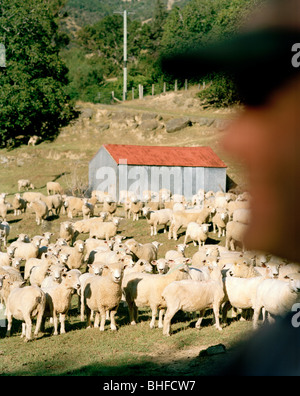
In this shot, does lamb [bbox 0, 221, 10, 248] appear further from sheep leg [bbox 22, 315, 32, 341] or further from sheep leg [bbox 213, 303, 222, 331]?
sheep leg [bbox 213, 303, 222, 331]

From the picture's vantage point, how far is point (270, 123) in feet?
1.71

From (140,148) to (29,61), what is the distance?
66.8ft

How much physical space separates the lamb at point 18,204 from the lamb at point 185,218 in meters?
10.3

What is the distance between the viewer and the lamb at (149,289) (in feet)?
43.3

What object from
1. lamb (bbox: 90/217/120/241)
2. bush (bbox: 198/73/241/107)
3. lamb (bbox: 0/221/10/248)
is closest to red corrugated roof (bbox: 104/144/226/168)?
lamb (bbox: 90/217/120/241)

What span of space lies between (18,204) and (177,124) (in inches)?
1080

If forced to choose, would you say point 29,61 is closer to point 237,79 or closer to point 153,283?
point 153,283

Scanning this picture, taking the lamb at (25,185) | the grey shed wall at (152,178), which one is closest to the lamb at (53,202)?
the grey shed wall at (152,178)

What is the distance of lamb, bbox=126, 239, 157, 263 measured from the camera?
65.3ft

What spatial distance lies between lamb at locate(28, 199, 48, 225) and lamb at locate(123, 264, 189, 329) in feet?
54.8

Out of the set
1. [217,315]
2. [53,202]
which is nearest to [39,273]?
[217,315]

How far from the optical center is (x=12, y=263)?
18969 mm

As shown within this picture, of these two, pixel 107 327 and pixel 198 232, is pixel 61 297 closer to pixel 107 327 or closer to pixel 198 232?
pixel 107 327

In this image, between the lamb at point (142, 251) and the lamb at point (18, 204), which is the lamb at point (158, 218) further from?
the lamb at point (18, 204)
